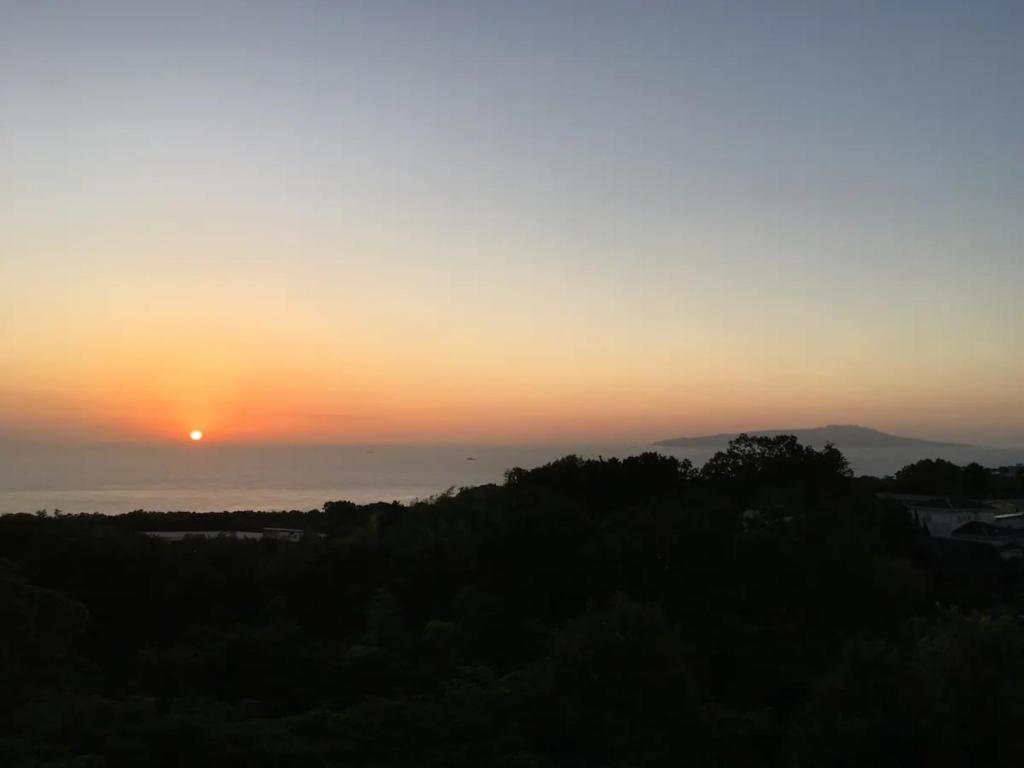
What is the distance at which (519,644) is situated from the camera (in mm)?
12875

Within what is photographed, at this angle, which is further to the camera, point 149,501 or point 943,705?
point 149,501

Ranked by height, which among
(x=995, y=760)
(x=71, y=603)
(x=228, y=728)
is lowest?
(x=995, y=760)

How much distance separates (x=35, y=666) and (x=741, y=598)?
980 cm

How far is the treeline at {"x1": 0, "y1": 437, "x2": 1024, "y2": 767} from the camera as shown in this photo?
795 cm

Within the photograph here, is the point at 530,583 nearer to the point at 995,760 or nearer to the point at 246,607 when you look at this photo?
the point at 246,607

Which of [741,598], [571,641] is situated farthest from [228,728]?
[741,598]

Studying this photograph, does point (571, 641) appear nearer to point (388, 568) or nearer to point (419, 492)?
point (388, 568)

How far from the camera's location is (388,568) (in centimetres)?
1894

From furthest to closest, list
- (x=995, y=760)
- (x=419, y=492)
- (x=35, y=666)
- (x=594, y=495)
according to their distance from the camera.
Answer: (x=419, y=492), (x=594, y=495), (x=35, y=666), (x=995, y=760)

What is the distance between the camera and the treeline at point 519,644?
795 cm

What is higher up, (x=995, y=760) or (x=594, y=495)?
(x=594, y=495)

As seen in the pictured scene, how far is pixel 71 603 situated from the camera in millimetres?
9375

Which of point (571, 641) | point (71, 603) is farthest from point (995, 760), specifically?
point (71, 603)

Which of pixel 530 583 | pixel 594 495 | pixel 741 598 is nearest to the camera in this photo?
pixel 741 598
